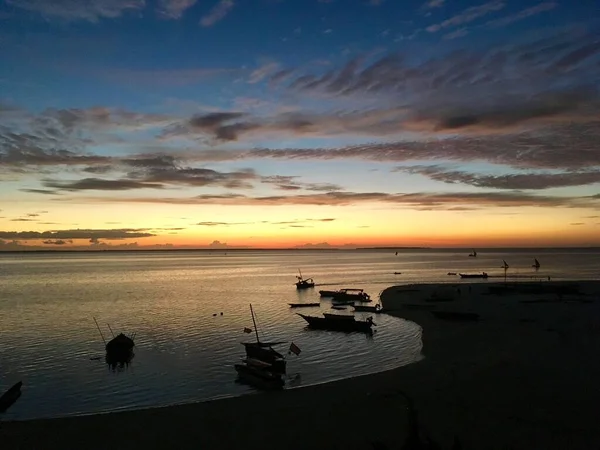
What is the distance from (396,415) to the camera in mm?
18219

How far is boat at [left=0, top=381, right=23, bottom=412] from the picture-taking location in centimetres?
2144

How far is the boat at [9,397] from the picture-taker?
2144cm

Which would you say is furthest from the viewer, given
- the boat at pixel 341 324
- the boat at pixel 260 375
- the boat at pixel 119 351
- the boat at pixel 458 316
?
the boat at pixel 458 316

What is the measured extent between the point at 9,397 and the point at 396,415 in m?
18.1

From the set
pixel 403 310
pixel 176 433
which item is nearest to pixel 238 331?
pixel 403 310

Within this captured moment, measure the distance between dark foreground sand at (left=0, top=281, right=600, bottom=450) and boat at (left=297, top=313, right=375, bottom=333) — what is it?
36.0 feet

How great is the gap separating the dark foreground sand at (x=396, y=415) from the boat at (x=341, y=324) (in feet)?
36.0

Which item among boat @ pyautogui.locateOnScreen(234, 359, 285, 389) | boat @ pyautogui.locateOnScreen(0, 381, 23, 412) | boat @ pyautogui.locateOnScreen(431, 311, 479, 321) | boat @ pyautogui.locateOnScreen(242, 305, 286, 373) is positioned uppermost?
boat @ pyautogui.locateOnScreen(431, 311, 479, 321)

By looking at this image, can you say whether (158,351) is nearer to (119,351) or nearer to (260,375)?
(119,351)

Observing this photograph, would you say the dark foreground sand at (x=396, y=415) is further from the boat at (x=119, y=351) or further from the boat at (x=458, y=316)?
the boat at (x=458, y=316)

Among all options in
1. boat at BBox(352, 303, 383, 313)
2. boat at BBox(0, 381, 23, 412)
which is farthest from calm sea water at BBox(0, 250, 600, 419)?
boat at BBox(352, 303, 383, 313)

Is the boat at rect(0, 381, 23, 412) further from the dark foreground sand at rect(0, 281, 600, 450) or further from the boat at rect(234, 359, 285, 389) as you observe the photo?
the boat at rect(234, 359, 285, 389)

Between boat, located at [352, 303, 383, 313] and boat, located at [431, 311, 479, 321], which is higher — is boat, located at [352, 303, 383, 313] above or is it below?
below

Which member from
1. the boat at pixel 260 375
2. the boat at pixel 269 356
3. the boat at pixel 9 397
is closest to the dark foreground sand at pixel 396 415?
the boat at pixel 260 375
